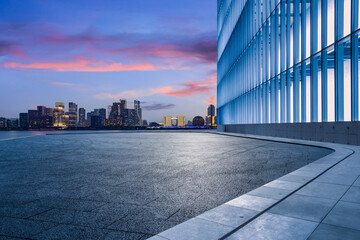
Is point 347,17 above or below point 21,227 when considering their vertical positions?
above

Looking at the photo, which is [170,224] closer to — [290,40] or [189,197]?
[189,197]

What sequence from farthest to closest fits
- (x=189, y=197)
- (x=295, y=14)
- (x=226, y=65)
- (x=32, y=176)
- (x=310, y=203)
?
(x=226, y=65) < (x=295, y=14) < (x=32, y=176) < (x=189, y=197) < (x=310, y=203)

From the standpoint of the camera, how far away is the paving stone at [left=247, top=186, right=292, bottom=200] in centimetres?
439

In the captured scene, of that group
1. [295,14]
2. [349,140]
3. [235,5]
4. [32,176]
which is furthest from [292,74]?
[235,5]

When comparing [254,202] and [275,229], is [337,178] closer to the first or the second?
[254,202]

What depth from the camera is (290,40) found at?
21062 mm

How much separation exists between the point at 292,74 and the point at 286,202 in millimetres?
19178

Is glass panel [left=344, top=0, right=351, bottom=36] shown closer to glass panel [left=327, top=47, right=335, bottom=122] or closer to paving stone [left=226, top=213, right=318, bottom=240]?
glass panel [left=327, top=47, right=335, bottom=122]

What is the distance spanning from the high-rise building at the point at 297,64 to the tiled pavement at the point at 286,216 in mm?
11357

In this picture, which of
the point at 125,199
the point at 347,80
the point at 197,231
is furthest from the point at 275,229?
the point at 347,80

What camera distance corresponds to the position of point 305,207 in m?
3.82

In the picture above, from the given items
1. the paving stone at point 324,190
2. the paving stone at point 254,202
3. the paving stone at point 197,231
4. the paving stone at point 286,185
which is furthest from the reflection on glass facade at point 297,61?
the paving stone at point 197,231

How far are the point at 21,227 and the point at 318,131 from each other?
58.6ft

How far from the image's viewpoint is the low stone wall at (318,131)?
13891mm
